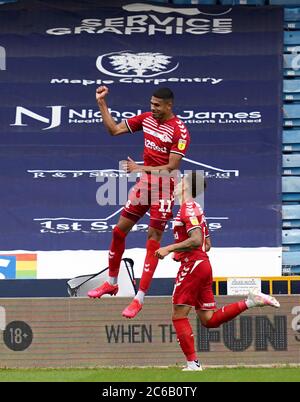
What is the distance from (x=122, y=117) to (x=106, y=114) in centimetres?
681

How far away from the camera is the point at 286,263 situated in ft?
59.1

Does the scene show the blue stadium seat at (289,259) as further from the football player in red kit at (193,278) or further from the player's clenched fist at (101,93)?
the player's clenched fist at (101,93)

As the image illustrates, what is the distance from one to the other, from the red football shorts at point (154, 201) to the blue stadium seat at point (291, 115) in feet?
22.7

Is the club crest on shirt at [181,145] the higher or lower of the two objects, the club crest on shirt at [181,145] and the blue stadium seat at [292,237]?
the higher

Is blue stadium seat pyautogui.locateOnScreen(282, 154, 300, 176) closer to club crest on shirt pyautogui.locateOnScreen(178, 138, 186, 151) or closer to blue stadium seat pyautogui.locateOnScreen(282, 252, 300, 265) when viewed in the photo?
blue stadium seat pyautogui.locateOnScreen(282, 252, 300, 265)

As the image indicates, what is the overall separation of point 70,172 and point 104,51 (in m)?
2.19

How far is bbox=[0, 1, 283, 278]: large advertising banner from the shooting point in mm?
18078

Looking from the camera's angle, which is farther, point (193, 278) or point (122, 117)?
point (122, 117)

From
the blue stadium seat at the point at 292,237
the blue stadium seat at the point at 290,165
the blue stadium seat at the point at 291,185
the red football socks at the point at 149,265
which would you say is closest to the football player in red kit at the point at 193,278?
the red football socks at the point at 149,265

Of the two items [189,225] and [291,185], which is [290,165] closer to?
[291,185]

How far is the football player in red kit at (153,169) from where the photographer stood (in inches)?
469

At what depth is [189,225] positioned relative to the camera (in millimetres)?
11297

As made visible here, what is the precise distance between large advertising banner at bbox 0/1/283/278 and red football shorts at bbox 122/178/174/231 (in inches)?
220

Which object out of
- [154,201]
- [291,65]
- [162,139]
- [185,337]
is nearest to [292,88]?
[291,65]
